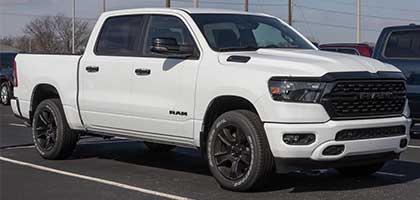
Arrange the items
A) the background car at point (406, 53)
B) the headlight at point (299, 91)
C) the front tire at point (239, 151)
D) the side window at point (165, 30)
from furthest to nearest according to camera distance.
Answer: the background car at point (406, 53) → the side window at point (165, 30) → the front tire at point (239, 151) → the headlight at point (299, 91)

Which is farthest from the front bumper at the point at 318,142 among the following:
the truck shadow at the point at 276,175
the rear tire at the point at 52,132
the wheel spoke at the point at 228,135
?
the rear tire at the point at 52,132

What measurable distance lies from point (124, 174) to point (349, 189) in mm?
2633

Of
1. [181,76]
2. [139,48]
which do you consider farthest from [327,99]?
[139,48]

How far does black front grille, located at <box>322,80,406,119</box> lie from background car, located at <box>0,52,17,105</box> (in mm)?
17340

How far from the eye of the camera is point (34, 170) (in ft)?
28.3

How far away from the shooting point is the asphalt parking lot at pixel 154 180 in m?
7.04

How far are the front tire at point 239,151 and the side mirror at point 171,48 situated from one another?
0.87 m

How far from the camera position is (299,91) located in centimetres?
658

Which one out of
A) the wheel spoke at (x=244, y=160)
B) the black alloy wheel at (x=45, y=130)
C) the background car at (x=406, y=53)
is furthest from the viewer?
the background car at (x=406, y=53)

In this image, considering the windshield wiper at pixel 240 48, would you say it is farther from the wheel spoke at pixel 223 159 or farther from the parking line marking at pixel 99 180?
the parking line marking at pixel 99 180

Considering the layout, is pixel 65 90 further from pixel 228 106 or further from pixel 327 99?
pixel 327 99

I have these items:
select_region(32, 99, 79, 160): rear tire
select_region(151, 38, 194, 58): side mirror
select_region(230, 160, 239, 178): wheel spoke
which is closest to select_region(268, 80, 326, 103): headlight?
select_region(230, 160, 239, 178): wheel spoke

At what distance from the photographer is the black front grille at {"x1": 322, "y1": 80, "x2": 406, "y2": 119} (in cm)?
662

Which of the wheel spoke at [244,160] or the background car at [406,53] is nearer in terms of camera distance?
the wheel spoke at [244,160]
